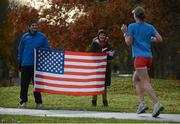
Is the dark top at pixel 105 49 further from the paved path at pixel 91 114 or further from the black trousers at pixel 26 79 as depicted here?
the paved path at pixel 91 114

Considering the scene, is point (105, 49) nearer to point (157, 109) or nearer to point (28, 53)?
point (28, 53)

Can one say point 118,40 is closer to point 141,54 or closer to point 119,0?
point 119,0

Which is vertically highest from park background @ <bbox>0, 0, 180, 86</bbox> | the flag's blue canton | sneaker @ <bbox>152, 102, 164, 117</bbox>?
park background @ <bbox>0, 0, 180, 86</bbox>

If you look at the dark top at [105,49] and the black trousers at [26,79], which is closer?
the black trousers at [26,79]

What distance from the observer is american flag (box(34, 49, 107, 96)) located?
15.0 m

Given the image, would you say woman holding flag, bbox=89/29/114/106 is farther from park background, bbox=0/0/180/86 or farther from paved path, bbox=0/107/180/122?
park background, bbox=0/0/180/86

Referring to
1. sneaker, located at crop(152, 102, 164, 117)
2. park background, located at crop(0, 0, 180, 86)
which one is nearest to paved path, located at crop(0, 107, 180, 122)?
sneaker, located at crop(152, 102, 164, 117)

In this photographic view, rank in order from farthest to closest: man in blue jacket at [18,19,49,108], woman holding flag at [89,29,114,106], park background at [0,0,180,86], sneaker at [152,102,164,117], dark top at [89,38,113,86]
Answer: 1. park background at [0,0,180,86]
2. dark top at [89,38,113,86]
3. woman holding flag at [89,29,114,106]
4. man in blue jacket at [18,19,49,108]
5. sneaker at [152,102,164,117]

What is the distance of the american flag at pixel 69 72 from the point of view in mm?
15000

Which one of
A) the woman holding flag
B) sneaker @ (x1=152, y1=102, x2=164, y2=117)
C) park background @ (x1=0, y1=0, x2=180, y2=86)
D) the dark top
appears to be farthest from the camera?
park background @ (x1=0, y1=0, x2=180, y2=86)

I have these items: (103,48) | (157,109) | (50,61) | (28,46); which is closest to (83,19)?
(103,48)

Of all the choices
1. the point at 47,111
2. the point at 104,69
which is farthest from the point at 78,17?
the point at 47,111

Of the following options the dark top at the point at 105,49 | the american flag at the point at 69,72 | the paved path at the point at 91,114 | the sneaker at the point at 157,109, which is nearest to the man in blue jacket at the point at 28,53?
the american flag at the point at 69,72

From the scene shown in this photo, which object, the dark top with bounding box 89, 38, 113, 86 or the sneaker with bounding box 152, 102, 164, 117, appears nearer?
the sneaker with bounding box 152, 102, 164, 117
